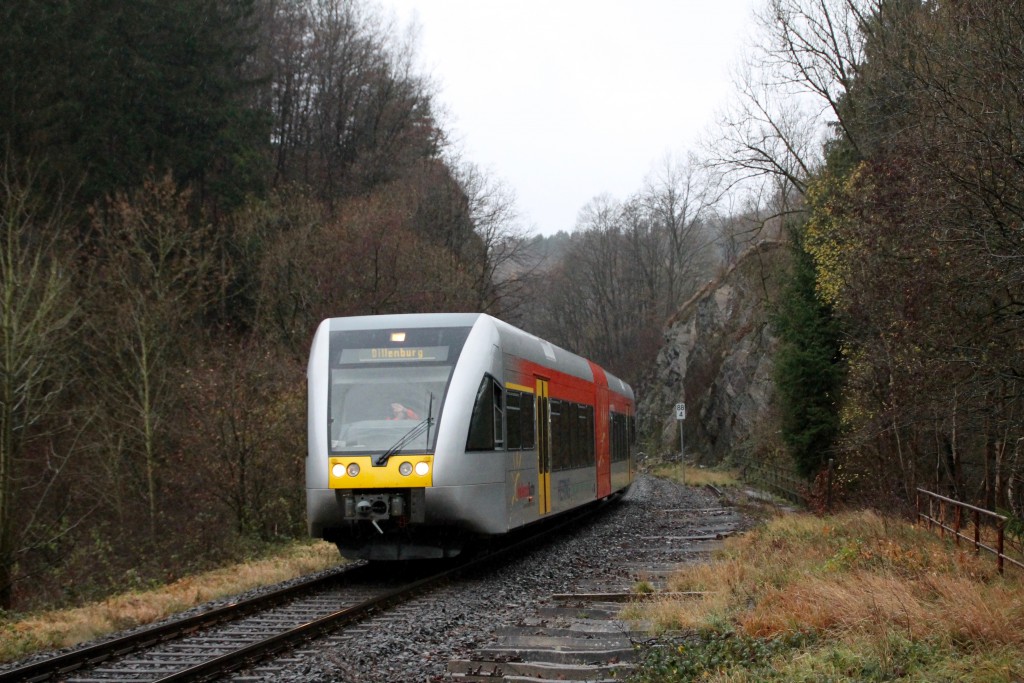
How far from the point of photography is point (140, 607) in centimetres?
1206

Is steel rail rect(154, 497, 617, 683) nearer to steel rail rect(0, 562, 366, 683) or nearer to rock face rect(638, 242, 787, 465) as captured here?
steel rail rect(0, 562, 366, 683)

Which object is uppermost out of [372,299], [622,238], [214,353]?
[622,238]

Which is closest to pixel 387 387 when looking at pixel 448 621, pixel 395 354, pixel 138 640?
pixel 395 354

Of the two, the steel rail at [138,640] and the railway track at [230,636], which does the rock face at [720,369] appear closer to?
the railway track at [230,636]

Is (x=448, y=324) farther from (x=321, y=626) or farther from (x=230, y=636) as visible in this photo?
(x=230, y=636)

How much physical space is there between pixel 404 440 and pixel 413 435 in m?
0.13

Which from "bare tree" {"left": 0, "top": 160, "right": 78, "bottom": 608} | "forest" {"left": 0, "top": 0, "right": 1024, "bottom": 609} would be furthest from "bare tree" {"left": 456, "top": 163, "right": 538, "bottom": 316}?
"bare tree" {"left": 0, "top": 160, "right": 78, "bottom": 608}

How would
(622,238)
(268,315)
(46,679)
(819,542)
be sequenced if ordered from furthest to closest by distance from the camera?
(622,238) → (268,315) → (819,542) → (46,679)

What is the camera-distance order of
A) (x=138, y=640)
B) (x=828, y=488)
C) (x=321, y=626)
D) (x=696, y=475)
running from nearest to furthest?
(x=138, y=640), (x=321, y=626), (x=828, y=488), (x=696, y=475)

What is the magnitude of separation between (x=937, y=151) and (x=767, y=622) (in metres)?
6.64

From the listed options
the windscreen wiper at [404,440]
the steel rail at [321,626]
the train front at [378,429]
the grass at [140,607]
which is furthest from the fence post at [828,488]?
the windscreen wiper at [404,440]

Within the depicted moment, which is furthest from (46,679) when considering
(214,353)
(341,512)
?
(214,353)

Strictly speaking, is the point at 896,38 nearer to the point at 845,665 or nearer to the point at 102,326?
the point at 845,665

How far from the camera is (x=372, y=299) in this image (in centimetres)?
3122
